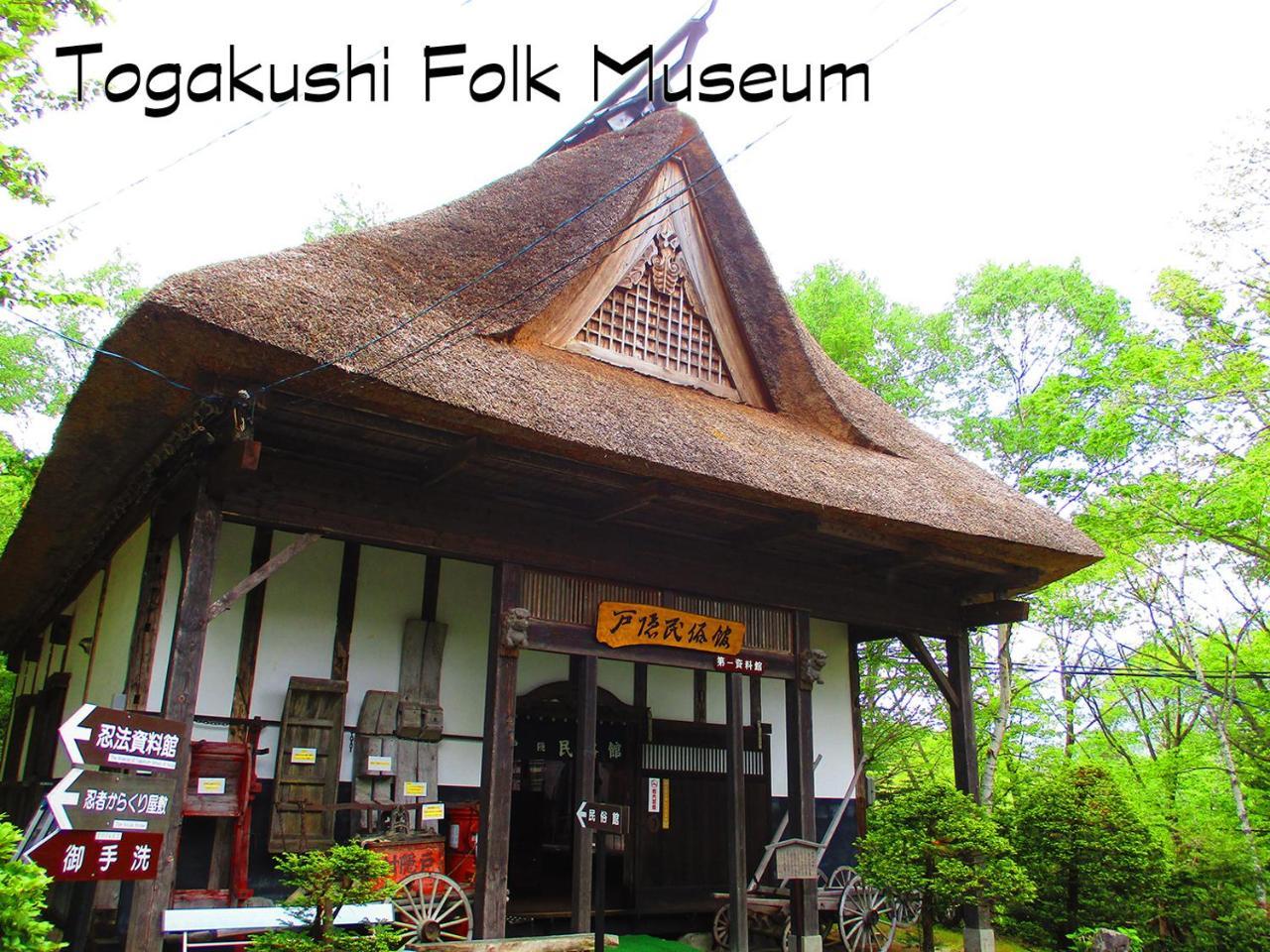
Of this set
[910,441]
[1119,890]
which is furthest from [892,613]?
[1119,890]

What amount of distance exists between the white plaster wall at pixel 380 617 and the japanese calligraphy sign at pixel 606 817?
262 centimetres

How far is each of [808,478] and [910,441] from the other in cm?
356

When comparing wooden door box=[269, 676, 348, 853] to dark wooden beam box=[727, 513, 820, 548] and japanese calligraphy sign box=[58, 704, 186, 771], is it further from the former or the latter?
dark wooden beam box=[727, 513, 820, 548]

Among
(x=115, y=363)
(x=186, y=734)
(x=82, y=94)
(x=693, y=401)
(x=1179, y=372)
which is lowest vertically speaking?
(x=186, y=734)

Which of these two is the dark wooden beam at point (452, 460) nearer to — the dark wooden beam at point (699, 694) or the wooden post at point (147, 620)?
the wooden post at point (147, 620)

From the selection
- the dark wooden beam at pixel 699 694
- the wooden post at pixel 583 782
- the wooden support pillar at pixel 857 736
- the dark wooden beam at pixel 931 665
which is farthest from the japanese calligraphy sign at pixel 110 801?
the wooden support pillar at pixel 857 736

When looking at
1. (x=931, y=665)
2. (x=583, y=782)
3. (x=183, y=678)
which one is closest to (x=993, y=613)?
(x=931, y=665)

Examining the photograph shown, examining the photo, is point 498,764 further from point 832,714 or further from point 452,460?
point 832,714

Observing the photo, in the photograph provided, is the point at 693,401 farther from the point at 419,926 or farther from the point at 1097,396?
the point at 1097,396

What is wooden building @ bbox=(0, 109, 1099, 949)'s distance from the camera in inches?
246

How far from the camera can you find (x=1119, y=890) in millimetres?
9617

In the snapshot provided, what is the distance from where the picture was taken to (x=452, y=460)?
269 inches

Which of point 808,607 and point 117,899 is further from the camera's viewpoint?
point 808,607

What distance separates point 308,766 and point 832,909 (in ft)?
18.6
